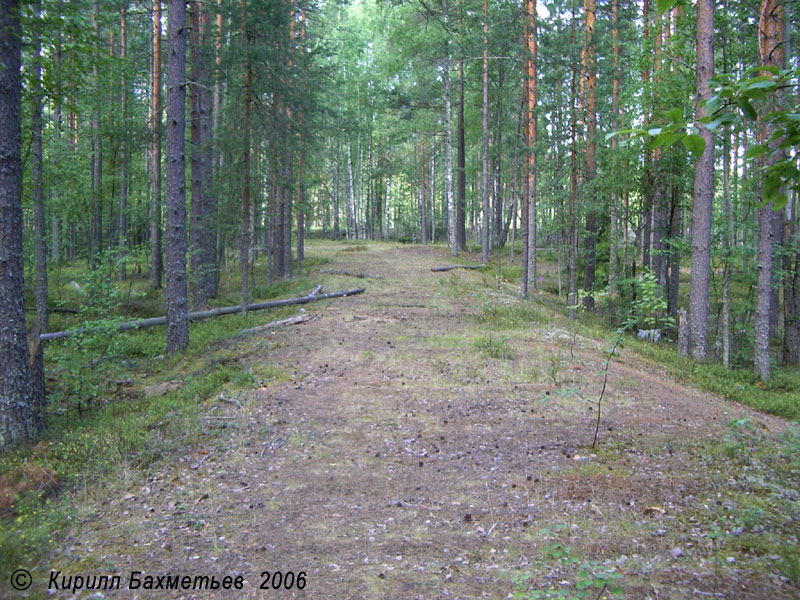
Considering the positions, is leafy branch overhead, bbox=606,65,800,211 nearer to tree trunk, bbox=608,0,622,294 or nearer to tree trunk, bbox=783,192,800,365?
tree trunk, bbox=608,0,622,294

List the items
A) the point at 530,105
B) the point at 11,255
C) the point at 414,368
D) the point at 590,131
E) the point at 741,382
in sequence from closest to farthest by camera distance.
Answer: the point at 11,255 → the point at 414,368 → the point at 741,382 → the point at 590,131 → the point at 530,105

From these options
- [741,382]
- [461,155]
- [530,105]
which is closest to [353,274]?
[530,105]

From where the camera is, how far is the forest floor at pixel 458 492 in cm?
380

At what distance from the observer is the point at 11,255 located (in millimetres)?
6086

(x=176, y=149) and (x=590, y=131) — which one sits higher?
(x=590, y=131)

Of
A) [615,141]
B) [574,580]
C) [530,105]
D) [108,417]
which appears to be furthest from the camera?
[530,105]

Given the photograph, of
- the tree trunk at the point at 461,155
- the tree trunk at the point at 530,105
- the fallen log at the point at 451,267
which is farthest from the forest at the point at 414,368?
the tree trunk at the point at 461,155

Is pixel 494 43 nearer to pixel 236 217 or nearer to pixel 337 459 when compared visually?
pixel 236 217

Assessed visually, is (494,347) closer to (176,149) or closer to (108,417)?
(108,417)

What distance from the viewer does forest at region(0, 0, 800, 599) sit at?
4.02m

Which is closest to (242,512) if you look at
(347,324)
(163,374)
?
(163,374)

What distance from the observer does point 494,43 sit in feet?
63.7
